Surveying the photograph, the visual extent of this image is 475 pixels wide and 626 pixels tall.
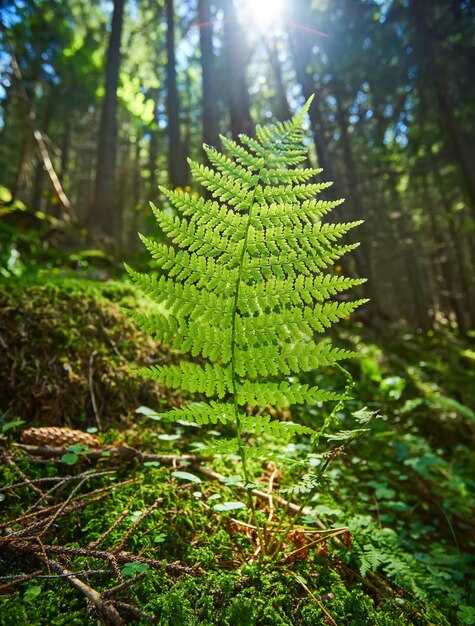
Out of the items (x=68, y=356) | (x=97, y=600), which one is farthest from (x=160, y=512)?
(x=68, y=356)

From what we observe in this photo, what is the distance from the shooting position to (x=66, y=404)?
7.04 feet

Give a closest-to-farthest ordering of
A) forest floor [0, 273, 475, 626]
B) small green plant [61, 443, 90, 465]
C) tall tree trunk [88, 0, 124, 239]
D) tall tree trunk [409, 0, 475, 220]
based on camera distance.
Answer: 1. forest floor [0, 273, 475, 626]
2. small green plant [61, 443, 90, 465]
3. tall tree trunk [409, 0, 475, 220]
4. tall tree trunk [88, 0, 124, 239]

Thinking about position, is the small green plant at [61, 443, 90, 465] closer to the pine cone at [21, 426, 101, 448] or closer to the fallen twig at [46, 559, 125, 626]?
the pine cone at [21, 426, 101, 448]

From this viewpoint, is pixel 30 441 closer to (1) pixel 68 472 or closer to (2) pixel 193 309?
(1) pixel 68 472

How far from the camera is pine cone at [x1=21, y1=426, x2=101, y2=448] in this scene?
177 cm

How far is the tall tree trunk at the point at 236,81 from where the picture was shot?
759 centimetres

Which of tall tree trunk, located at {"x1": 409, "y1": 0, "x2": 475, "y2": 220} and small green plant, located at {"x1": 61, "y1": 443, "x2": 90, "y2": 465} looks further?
tall tree trunk, located at {"x1": 409, "y1": 0, "x2": 475, "y2": 220}

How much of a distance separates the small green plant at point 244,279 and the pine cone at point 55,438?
34.1 inches

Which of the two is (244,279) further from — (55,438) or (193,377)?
(55,438)

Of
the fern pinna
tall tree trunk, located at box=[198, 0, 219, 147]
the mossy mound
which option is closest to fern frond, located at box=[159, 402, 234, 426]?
the fern pinna

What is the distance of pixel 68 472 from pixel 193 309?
3.45 ft

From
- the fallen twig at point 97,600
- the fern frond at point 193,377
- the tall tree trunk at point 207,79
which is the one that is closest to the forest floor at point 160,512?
the fallen twig at point 97,600

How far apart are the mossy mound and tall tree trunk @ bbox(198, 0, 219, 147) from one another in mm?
5865

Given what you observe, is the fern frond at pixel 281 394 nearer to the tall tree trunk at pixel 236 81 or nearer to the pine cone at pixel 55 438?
the pine cone at pixel 55 438
